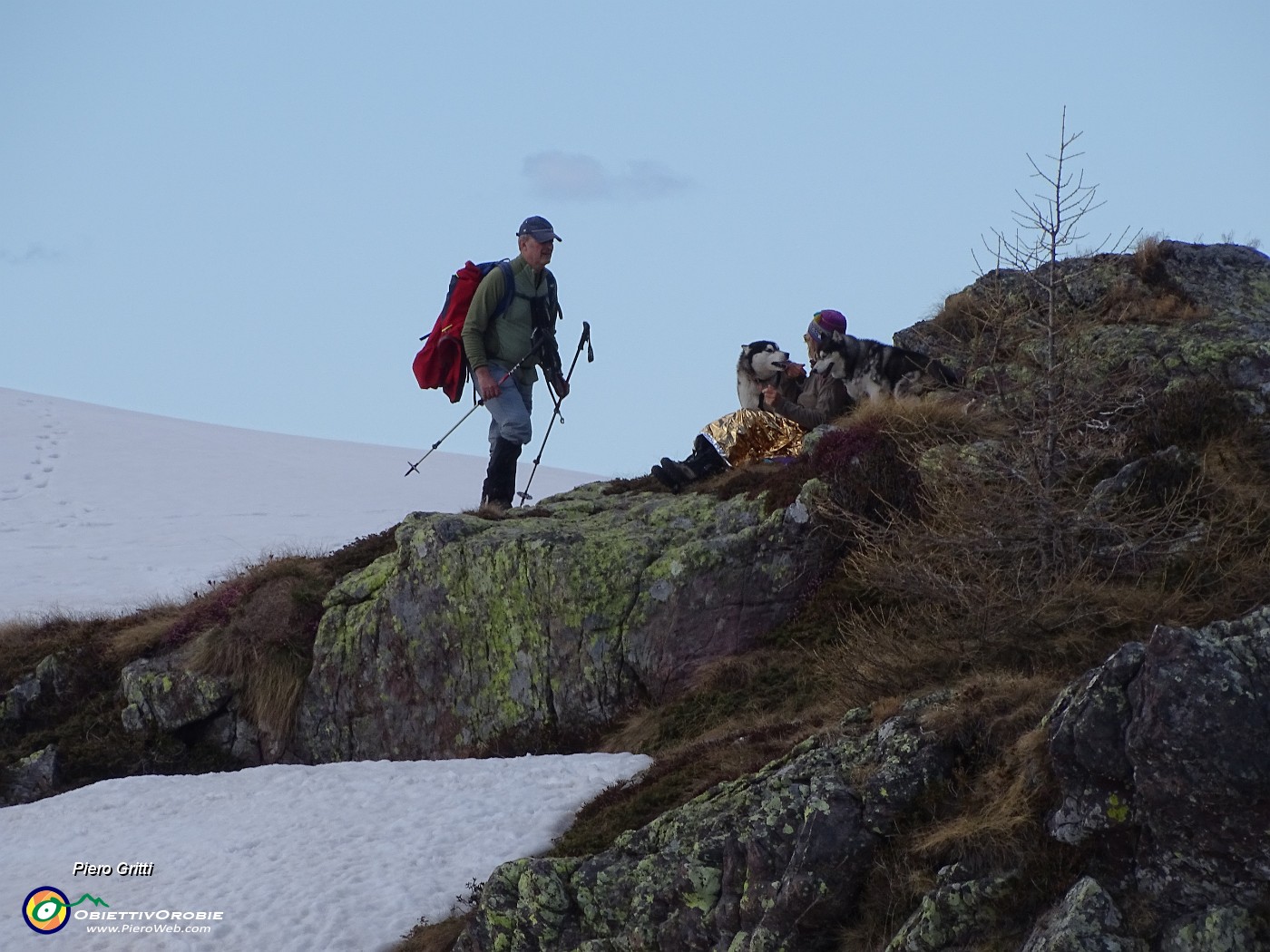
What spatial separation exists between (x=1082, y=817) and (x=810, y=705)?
199 inches

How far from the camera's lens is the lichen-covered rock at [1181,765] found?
5996mm

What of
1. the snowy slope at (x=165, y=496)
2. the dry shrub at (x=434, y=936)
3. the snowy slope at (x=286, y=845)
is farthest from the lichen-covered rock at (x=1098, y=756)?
the snowy slope at (x=165, y=496)

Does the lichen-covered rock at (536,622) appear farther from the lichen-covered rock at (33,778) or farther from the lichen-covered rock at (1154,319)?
Answer: the lichen-covered rock at (1154,319)

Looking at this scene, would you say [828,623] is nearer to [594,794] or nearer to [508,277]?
[594,794]

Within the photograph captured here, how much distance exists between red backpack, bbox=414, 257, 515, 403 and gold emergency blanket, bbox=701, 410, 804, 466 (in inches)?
121

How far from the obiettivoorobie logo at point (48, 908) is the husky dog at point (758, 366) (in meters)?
9.05

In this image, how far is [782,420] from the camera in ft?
52.9

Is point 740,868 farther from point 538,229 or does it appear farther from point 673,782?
point 538,229

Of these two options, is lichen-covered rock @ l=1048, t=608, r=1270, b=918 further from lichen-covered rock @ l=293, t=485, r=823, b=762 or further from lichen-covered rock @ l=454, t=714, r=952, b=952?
lichen-covered rock @ l=293, t=485, r=823, b=762

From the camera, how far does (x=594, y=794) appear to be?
1110 cm

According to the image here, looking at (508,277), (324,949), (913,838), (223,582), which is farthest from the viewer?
(223,582)

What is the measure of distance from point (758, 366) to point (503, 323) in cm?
308

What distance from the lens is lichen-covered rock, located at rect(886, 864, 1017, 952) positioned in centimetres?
650

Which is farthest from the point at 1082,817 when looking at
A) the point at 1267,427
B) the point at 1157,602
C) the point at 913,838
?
the point at 1267,427
